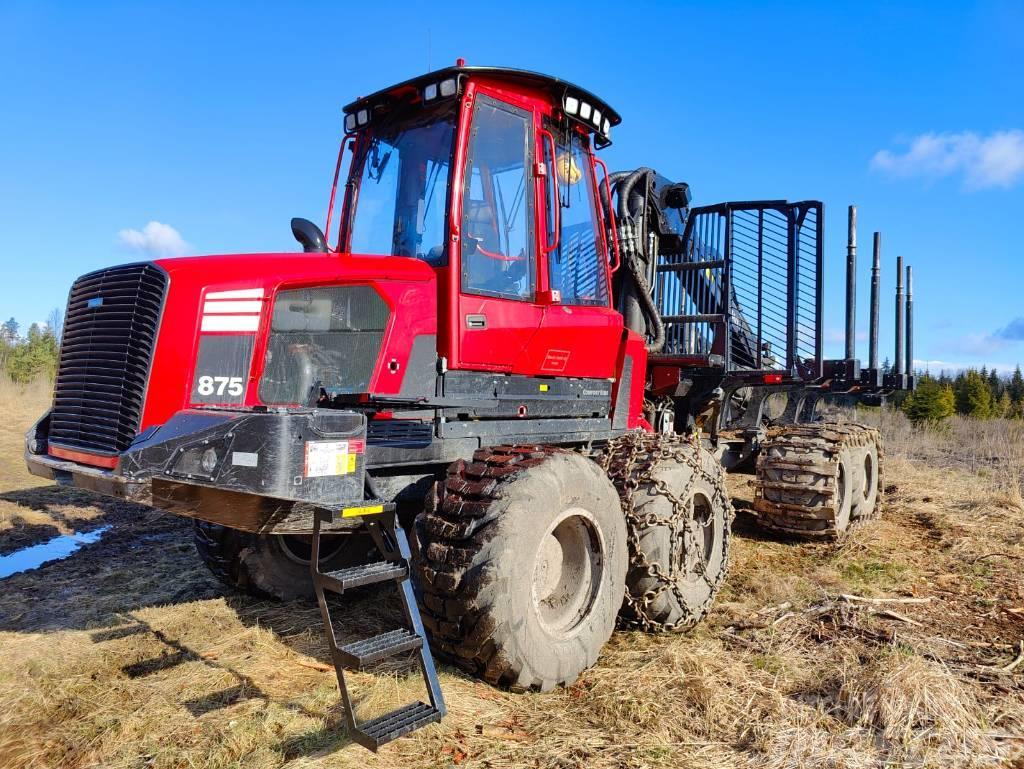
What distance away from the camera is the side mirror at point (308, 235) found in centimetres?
501

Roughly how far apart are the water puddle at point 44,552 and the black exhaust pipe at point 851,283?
8293mm

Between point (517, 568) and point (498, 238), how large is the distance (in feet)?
6.80

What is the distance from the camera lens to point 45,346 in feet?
136

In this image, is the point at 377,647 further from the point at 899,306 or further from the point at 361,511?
the point at 899,306

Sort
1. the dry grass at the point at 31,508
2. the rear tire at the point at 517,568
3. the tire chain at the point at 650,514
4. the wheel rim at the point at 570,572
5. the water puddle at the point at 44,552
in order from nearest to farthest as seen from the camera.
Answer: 1. the rear tire at the point at 517,568
2. the wheel rim at the point at 570,572
3. the tire chain at the point at 650,514
4. the water puddle at the point at 44,552
5. the dry grass at the point at 31,508

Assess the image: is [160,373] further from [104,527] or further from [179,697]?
[104,527]

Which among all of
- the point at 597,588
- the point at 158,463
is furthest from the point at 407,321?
the point at 597,588

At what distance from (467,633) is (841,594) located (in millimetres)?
3456

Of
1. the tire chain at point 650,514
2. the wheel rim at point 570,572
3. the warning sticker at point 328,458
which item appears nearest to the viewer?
the warning sticker at point 328,458

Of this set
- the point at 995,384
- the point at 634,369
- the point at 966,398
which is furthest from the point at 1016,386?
the point at 634,369

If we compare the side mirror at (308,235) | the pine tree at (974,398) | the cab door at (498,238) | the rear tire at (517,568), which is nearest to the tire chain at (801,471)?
the rear tire at (517,568)

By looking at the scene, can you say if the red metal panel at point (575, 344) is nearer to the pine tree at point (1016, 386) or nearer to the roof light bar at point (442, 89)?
the roof light bar at point (442, 89)

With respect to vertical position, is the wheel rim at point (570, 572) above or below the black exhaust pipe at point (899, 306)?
below

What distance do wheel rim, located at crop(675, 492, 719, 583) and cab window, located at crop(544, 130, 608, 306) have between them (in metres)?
1.70
